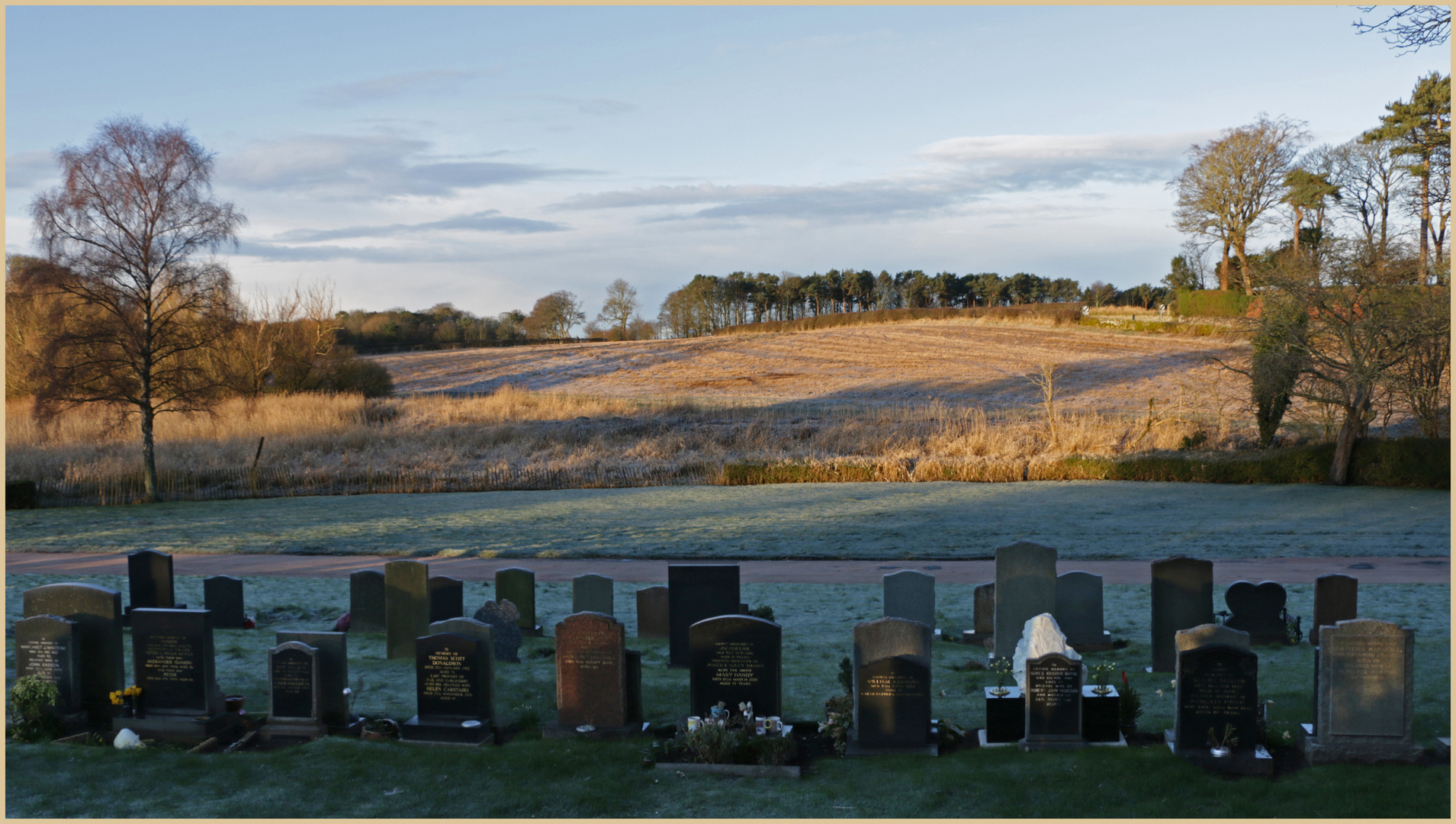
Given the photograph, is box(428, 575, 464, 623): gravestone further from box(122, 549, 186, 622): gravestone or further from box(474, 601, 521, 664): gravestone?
box(122, 549, 186, 622): gravestone

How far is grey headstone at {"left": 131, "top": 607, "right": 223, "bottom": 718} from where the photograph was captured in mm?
8094

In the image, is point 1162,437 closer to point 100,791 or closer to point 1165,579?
point 1165,579

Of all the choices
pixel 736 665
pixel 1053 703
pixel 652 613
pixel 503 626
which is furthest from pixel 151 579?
pixel 1053 703

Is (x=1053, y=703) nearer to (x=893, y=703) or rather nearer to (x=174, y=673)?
(x=893, y=703)

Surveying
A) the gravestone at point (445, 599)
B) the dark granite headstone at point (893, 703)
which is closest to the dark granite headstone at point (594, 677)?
the dark granite headstone at point (893, 703)

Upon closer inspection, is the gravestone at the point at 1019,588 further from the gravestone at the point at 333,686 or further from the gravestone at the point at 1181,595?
the gravestone at the point at 333,686

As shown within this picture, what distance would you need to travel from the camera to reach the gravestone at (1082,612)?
34.4 ft

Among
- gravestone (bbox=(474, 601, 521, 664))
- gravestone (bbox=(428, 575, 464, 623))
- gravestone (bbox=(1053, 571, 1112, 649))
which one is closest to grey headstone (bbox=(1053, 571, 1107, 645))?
gravestone (bbox=(1053, 571, 1112, 649))

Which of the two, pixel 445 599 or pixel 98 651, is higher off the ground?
pixel 98 651

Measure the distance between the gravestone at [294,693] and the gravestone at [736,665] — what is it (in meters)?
3.13

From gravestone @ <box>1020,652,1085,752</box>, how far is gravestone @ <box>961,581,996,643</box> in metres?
3.38

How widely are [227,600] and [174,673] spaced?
4114mm

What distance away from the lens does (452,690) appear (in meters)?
7.86

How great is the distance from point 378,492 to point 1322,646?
2540 cm
